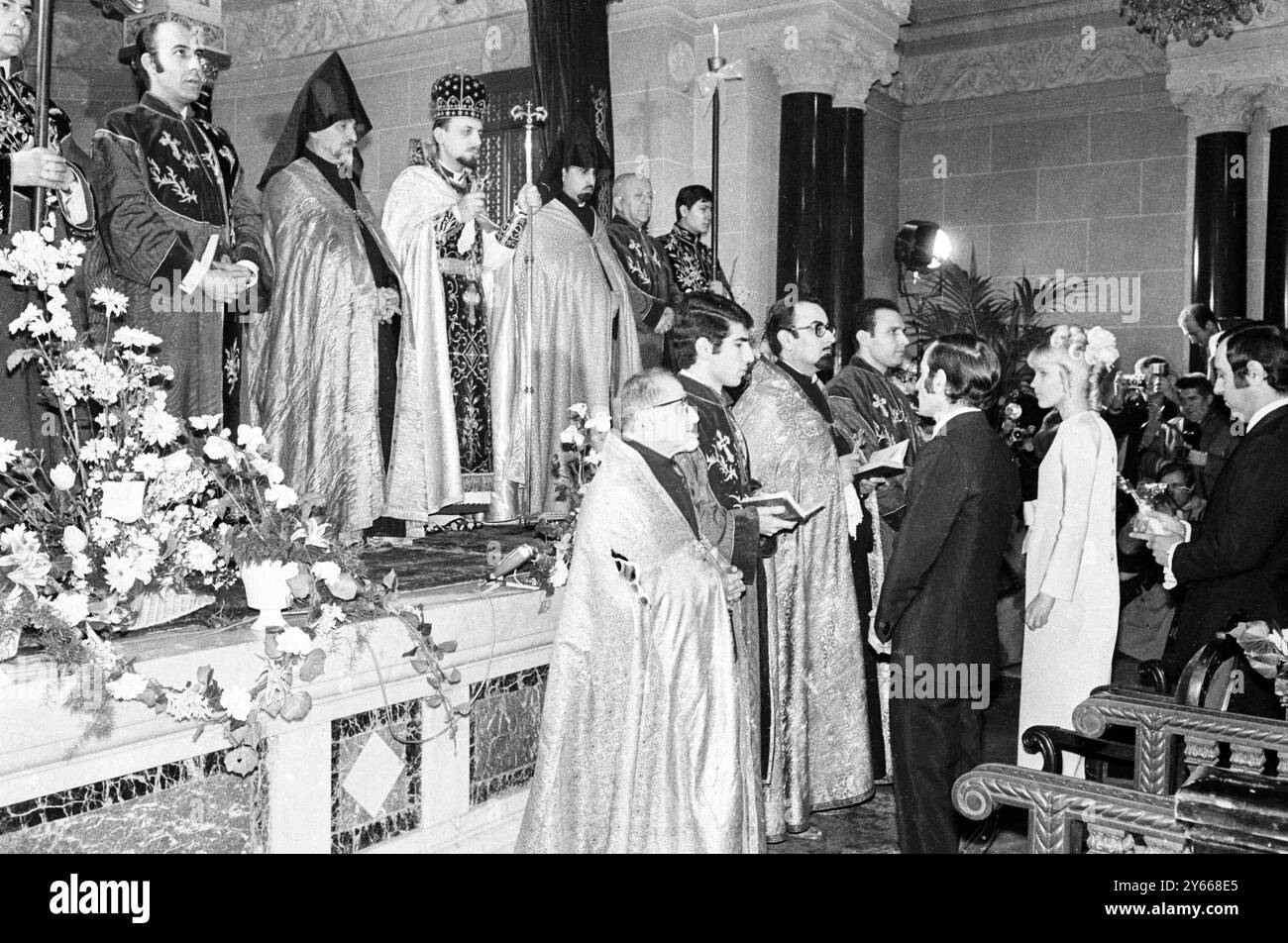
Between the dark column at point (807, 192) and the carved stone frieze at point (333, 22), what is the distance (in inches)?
81.4

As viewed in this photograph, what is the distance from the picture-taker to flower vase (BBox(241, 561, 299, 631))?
9.91 feet

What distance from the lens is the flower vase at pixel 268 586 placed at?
3.02 m

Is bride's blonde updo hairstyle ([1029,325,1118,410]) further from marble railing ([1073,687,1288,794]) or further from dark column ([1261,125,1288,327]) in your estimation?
dark column ([1261,125,1288,327])

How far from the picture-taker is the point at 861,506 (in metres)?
5.04

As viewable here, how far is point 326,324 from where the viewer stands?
491cm

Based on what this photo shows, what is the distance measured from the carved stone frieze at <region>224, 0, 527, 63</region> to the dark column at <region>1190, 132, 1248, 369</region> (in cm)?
545

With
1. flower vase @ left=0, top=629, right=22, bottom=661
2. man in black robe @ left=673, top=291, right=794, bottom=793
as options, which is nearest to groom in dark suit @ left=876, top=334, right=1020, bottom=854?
man in black robe @ left=673, top=291, right=794, bottom=793

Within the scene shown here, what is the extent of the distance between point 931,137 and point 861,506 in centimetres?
719

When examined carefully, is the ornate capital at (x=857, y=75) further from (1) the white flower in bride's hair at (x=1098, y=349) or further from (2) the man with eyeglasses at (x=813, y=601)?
(1) the white flower in bride's hair at (x=1098, y=349)

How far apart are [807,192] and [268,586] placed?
587cm
